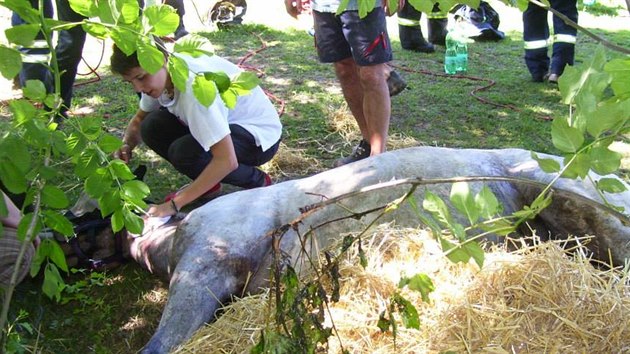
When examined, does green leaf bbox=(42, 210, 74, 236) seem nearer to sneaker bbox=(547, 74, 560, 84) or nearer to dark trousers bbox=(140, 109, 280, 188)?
dark trousers bbox=(140, 109, 280, 188)

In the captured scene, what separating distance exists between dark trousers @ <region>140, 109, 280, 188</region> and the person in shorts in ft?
2.35

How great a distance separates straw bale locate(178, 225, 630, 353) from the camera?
2.36 meters

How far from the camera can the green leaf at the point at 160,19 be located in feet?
5.32

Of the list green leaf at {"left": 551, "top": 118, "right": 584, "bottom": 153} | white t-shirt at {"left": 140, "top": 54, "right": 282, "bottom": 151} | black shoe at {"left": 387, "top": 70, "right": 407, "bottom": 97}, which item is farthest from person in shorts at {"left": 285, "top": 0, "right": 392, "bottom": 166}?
green leaf at {"left": 551, "top": 118, "right": 584, "bottom": 153}

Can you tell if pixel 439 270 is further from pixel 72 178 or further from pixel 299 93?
pixel 299 93

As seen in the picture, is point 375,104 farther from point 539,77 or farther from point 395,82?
point 539,77

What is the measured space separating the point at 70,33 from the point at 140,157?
3.45 feet

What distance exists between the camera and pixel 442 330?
2.42m

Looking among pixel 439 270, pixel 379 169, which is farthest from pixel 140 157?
pixel 439 270

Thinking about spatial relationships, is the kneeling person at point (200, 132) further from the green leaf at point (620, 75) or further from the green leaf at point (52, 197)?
the green leaf at point (620, 75)

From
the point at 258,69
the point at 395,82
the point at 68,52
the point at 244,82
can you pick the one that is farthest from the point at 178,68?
the point at 258,69

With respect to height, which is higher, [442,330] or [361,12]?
[361,12]

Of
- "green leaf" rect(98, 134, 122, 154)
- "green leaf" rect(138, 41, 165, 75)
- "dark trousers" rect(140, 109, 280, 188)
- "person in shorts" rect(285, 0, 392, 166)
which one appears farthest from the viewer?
"person in shorts" rect(285, 0, 392, 166)

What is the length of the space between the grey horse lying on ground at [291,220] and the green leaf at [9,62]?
4.91 ft
